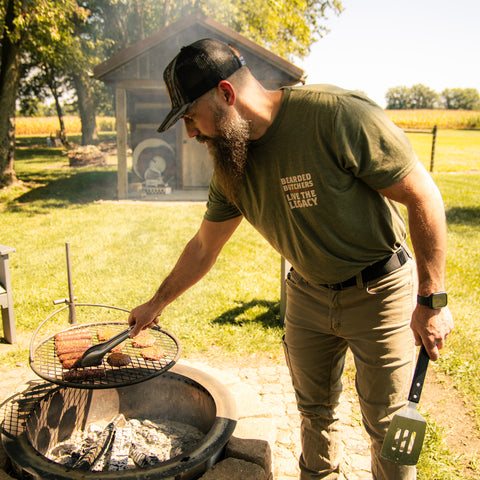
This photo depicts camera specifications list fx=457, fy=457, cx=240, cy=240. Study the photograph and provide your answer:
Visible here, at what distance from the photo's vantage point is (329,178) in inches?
68.1

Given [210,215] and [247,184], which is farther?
[210,215]

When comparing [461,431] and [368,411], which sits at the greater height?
[368,411]

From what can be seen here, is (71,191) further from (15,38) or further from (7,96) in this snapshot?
(15,38)

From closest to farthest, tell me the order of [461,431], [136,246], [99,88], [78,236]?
[461,431], [136,246], [78,236], [99,88]

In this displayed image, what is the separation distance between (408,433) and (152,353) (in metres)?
1.41

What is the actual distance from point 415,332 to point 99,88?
36.1m

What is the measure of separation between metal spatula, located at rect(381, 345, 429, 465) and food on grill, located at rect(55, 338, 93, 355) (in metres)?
1.60

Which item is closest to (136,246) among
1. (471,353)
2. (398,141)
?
(471,353)

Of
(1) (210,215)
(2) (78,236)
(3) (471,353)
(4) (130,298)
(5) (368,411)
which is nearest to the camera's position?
(5) (368,411)

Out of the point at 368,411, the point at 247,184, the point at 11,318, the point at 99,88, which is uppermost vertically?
the point at 99,88

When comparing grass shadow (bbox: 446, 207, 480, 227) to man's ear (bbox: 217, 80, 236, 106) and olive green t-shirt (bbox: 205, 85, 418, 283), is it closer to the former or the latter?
olive green t-shirt (bbox: 205, 85, 418, 283)

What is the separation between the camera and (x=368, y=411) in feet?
6.34

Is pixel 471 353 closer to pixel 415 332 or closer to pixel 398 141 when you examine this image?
pixel 415 332

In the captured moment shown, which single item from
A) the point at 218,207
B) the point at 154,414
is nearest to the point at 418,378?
the point at 218,207
